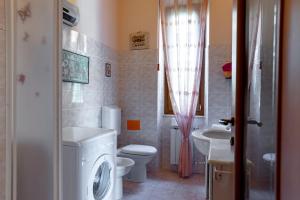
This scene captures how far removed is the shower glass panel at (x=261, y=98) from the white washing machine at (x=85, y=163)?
1.06 metres

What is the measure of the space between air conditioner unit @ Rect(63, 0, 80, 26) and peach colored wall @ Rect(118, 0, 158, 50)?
1153 millimetres

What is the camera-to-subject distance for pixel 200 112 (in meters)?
3.36

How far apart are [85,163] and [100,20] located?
1.90 metres

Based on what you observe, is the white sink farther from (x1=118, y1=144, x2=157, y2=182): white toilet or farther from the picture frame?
the picture frame

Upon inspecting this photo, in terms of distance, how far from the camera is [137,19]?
3.34m

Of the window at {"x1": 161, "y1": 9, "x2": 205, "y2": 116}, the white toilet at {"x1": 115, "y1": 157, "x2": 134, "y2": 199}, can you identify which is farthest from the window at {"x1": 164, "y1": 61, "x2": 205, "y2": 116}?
the white toilet at {"x1": 115, "y1": 157, "x2": 134, "y2": 199}

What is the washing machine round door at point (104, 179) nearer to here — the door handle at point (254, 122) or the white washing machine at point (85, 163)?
the white washing machine at point (85, 163)

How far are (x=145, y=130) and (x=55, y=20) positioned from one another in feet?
8.63

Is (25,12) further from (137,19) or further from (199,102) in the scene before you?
(199,102)

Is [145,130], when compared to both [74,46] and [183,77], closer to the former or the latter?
[183,77]

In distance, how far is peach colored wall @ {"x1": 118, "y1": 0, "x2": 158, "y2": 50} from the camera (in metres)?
3.26

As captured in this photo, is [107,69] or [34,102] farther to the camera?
[107,69]

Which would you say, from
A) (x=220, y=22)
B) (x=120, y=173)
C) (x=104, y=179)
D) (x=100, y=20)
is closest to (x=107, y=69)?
(x=100, y=20)

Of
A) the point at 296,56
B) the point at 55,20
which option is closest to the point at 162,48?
the point at 55,20
